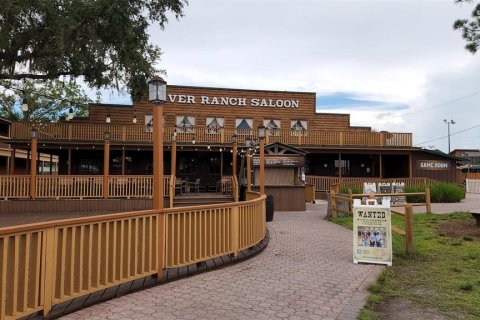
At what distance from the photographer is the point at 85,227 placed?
444 cm

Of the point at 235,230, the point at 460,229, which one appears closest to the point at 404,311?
the point at 235,230

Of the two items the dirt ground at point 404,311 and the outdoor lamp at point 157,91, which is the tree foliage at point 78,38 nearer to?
the outdoor lamp at point 157,91

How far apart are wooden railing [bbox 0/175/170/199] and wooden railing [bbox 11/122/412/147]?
18.4 feet

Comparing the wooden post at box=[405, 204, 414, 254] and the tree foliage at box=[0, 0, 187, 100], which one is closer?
the wooden post at box=[405, 204, 414, 254]

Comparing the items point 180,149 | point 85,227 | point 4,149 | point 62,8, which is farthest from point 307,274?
point 4,149

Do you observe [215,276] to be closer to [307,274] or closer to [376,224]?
[307,274]

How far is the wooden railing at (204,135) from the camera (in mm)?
23781

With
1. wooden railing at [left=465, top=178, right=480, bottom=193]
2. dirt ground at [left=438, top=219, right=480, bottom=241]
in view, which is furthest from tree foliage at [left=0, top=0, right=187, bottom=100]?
wooden railing at [left=465, top=178, right=480, bottom=193]

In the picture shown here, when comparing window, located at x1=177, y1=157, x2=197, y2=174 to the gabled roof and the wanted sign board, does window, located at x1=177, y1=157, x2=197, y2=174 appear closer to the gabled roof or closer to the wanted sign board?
the gabled roof

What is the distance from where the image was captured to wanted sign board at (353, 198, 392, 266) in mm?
6918

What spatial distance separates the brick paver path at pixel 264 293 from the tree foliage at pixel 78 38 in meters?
10.5

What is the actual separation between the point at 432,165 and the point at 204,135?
1627 cm

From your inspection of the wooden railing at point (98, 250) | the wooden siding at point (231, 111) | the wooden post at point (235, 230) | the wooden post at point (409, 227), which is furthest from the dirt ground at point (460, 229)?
the wooden siding at point (231, 111)

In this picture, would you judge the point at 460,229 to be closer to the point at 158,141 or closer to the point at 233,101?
the point at 158,141
